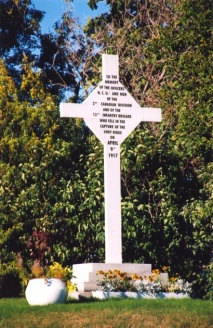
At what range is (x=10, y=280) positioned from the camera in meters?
16.2

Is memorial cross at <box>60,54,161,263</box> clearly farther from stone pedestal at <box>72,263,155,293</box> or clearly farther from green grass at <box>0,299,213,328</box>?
green grass at <box>0,299,213,328</box>

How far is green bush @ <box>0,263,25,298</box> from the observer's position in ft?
52.3

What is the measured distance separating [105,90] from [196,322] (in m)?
5.04

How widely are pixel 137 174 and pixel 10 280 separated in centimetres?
372

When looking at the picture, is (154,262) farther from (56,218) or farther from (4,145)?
(4,145)

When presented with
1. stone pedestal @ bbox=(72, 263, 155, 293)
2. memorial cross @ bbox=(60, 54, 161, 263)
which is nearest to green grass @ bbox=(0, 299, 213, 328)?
stone pedestal @ bbox=(72, 263, 155, 293)

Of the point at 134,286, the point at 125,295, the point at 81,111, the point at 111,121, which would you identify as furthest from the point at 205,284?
the point at 81,111

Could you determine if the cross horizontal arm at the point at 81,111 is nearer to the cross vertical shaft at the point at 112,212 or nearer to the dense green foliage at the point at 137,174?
the cross vertical shaft at the point at 112,212

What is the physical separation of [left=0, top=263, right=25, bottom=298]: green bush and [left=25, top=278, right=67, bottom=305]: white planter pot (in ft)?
16.0

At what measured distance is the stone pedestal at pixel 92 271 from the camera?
12414mm

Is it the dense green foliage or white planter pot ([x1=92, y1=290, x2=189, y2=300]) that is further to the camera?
the dense green foliage

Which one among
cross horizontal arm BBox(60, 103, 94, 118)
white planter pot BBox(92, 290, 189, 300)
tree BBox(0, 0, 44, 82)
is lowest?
white planter pot BBox(92, 290, 189, 300)

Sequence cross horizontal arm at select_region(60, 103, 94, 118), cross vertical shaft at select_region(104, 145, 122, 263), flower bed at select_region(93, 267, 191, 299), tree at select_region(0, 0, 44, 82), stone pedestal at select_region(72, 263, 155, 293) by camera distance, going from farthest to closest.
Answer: tree at select_region(0, 0, 44, 82) < cross horizontal arm at select_region(60, 103, 94, 118) < cross vertical shaft at select_region(104, 145, 122, 263) < stone pedestal at select_region(72, 263, 155, 293) < flower bed at select_region(93, 267, 191, 299)

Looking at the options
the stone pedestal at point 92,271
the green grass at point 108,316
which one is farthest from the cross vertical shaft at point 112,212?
the green grass at point 108,316
